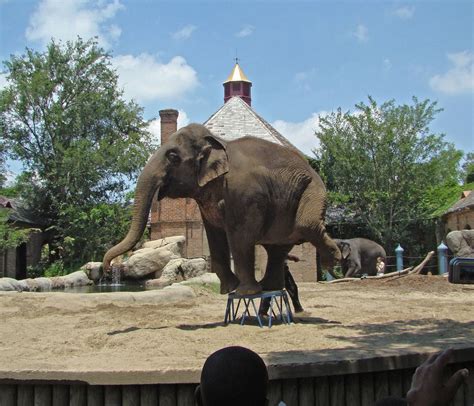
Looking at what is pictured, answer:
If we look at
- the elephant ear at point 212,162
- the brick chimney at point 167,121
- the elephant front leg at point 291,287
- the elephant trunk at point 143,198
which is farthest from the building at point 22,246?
the elephant ear at point 212,162

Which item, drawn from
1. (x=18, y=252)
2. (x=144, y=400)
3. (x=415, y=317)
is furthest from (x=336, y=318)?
(x=18, y=252)

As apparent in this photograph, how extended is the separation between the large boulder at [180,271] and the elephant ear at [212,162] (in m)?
14.6

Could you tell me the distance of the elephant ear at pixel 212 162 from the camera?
732 centimetres

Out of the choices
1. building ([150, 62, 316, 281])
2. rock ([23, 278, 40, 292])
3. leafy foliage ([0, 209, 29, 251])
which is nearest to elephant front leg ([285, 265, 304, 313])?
rock ([23, 278, 40, 292])

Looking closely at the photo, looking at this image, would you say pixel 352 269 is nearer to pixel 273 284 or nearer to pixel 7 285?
pixel 7 285

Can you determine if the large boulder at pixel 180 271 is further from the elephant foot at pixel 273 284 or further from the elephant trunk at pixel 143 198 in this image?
the elephant trunk at pixel 143 198

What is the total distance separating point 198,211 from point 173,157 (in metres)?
21.0

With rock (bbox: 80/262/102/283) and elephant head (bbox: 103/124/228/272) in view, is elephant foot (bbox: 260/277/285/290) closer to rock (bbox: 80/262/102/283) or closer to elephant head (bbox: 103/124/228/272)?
elephant head (bbox: 103/124/228/272)

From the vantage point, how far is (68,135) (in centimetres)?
3338

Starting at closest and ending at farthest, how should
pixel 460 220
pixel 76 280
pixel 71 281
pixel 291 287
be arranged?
pixel 291 287 → pixel 71 281 → pixel 76 280 → pixel 460 220

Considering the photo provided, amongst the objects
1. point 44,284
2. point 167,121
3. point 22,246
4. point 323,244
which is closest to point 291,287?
point 323,244

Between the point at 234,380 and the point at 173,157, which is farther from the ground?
the point at 173,157

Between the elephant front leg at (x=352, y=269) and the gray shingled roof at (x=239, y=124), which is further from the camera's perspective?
the gray shingled roof at (x=239, y=124)

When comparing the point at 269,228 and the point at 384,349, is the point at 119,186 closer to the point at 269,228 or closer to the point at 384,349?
the point at 269,228
